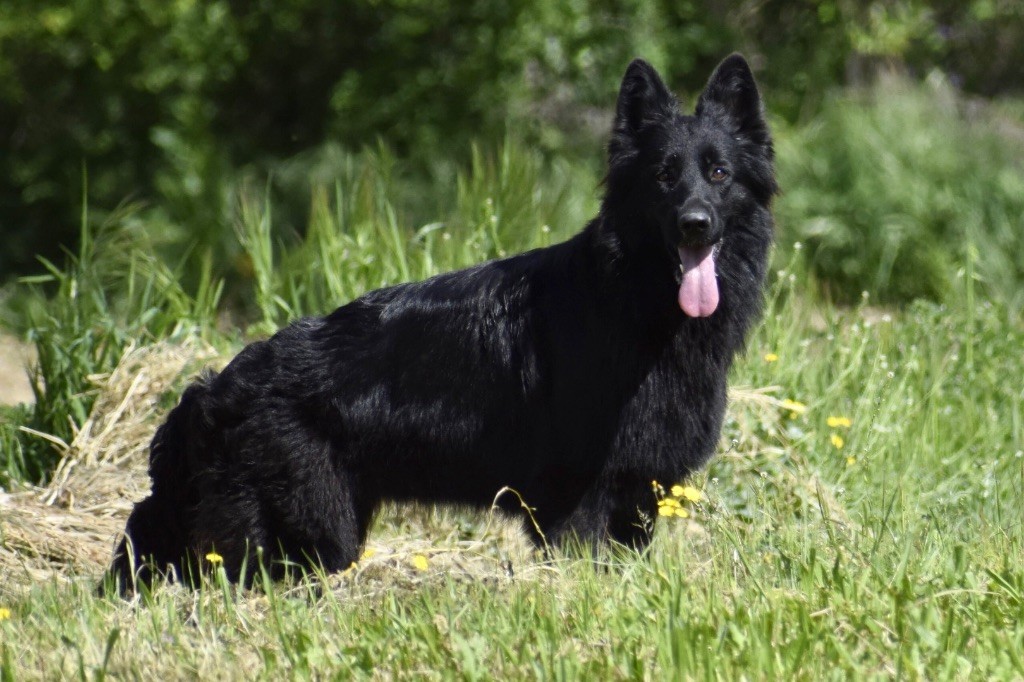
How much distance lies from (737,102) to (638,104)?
0.36m

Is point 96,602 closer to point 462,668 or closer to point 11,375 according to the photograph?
point 462,668

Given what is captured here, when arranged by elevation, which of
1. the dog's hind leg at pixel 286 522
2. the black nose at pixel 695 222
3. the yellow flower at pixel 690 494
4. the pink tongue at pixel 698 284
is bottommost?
the dog's hind leg at pixel 286 522

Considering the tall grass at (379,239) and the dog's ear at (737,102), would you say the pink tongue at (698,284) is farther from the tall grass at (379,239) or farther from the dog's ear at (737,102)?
the tall grass at (379,239)

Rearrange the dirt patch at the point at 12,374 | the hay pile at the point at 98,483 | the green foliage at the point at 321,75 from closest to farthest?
1. the hay pile at the point at 98,483
2. the dirt patch at the point at 12,374
3. the green foliage at the point at 321,75

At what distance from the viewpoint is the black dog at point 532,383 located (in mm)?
4188

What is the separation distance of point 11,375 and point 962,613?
858cm

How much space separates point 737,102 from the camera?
442 cm

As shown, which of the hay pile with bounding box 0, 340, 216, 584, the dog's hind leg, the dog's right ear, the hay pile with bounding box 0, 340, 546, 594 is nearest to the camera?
the dog's hind leg

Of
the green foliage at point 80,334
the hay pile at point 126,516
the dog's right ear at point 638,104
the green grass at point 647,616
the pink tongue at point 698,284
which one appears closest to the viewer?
the green grass at point 647,616

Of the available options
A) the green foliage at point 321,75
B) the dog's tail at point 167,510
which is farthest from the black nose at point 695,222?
the green foliage at point 321,75

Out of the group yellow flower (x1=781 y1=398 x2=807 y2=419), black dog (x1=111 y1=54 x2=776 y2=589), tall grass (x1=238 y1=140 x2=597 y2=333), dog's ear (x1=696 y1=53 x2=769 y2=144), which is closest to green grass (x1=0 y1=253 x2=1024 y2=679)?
black dog (x1=111 y1=54 x2=776 y2=589)

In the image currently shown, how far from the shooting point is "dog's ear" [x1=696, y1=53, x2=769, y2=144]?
173 inches

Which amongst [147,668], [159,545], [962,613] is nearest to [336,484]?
[159,545]

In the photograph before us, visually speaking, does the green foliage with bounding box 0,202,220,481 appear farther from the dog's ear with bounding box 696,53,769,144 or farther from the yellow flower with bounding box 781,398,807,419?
the dog's ear with bounding box 696,53,769,144
